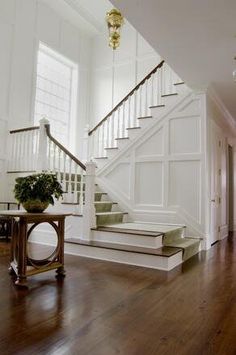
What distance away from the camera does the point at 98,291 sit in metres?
2.60

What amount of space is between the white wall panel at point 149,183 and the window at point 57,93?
3.15 metres

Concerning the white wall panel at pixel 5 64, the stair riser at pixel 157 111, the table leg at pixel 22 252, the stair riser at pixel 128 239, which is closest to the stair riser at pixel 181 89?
the stair riser at pixel 157 111

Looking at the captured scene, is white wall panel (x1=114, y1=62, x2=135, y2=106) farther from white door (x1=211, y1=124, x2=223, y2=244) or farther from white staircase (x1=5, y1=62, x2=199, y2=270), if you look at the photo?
white door (x1=211, y1=124, x2=223, y2=244)

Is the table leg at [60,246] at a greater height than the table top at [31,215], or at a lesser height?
lesser

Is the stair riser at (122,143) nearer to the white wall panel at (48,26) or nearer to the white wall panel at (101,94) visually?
the white wall panel at (101,94)

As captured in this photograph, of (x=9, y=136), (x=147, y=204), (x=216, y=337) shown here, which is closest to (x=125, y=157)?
(x=147, y=204)

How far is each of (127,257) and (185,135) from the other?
2.48 metres

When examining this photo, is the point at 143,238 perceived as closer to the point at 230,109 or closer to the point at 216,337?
the point at 216,337

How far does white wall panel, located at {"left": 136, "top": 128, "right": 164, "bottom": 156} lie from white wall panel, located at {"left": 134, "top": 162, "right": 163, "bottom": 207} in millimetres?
203

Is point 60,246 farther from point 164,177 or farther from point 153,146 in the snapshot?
point 153,146

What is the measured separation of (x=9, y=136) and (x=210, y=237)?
4.48m

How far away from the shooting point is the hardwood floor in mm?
1641

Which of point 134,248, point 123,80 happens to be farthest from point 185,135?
point 123,80

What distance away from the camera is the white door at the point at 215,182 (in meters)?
5.36
